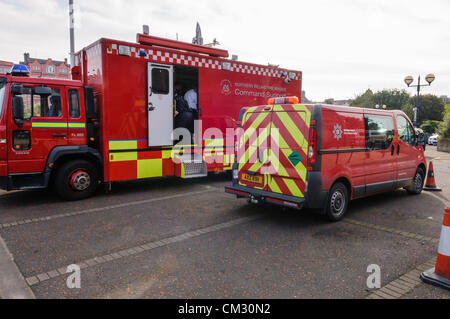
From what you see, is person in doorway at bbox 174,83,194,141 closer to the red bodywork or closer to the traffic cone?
the red bodywork

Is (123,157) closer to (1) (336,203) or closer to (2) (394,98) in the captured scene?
(1) (336,203)

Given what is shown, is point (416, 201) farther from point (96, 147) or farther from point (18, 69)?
point (18, 69)

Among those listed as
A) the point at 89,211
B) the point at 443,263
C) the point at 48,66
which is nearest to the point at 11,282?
the point at 89,211

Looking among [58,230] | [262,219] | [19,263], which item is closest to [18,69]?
[58,230]

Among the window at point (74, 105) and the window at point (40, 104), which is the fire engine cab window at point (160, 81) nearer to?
the window at point (74, 105)

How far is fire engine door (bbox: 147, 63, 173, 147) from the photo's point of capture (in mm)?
7730

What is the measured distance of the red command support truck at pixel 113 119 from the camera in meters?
6.43

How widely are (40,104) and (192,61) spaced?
3675mm

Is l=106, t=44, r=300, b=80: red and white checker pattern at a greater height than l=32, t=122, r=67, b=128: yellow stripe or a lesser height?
greater

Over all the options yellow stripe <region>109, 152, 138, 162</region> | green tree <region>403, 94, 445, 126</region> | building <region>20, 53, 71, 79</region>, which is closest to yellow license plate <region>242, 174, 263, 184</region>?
yellow stripe <region>109, 152, 138, 162</region>

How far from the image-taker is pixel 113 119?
7211 mm

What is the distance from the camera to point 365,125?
19.8 ft

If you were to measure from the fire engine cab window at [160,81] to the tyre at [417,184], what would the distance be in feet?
20.4

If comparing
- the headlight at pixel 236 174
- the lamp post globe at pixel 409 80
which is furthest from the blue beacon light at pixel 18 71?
the lamp post globe at pixel 409 80
